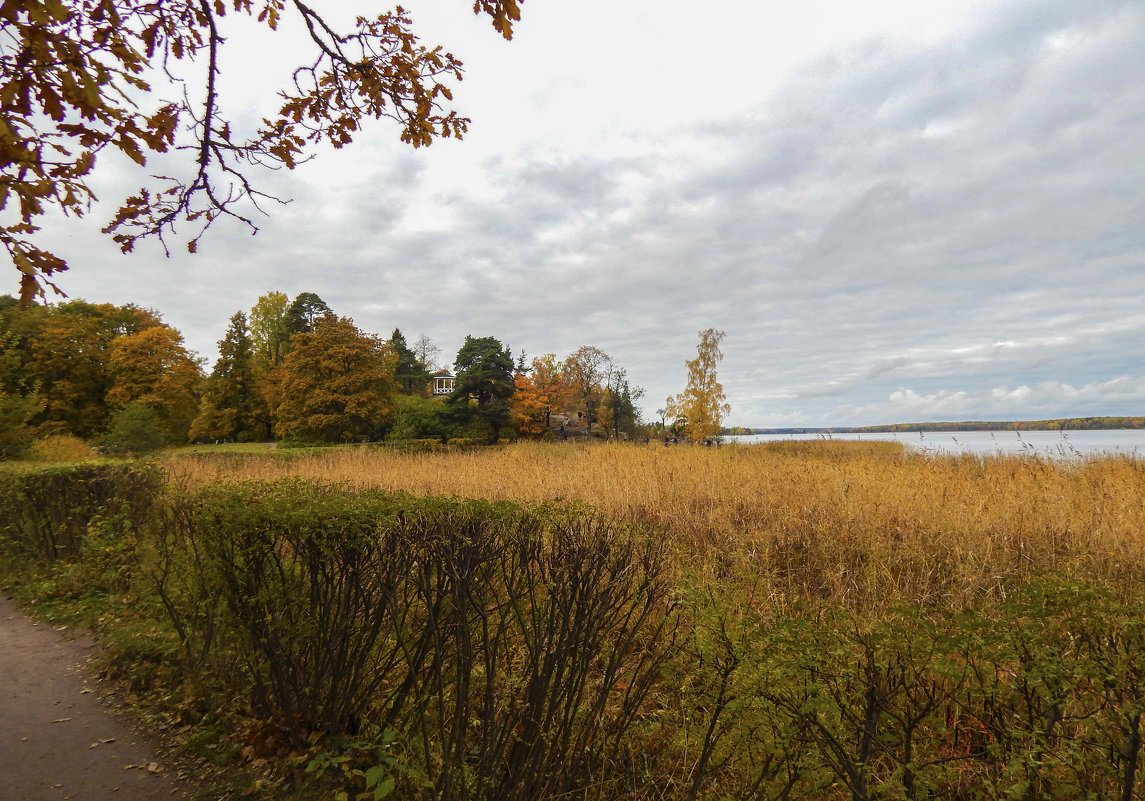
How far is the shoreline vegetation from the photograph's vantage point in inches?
64.9

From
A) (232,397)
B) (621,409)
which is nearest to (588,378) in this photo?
(621,409)

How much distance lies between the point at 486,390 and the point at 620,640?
94.3 ft

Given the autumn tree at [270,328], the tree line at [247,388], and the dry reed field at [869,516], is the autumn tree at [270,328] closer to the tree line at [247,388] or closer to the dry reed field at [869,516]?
the tree line at [247,388]

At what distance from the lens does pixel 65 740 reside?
11.6 feet

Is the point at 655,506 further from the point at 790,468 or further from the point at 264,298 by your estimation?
the point at 264,298

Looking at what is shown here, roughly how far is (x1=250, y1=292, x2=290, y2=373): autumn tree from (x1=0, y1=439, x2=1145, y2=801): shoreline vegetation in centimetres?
3818

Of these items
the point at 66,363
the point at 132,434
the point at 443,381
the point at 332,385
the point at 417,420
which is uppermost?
the point at 443,381

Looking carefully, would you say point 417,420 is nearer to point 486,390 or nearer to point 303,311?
point 486,390

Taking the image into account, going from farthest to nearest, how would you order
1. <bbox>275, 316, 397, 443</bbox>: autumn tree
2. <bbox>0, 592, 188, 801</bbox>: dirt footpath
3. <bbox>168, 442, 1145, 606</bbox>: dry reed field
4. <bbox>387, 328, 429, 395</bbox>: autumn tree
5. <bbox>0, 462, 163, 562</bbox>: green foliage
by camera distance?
<bbox>387, 328, 429, 395</bbox>: autumn tree → <bbox>275, 316, 397, 443</bbox>: autumn tree → <bbox>0, 462, 163, 562</bbox>: green foliage → <bbox>168, 442, 1145, 606</bbox>: dry reed field → <bbox>0, 592, 188, 801</bbox>: dirt footpath

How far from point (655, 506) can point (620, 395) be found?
3724 centimetres

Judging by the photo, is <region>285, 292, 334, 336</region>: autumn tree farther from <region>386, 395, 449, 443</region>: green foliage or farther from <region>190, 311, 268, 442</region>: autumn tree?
<region>386, 395, 449, 443</region>: green foliage

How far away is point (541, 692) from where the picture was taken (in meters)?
2.21

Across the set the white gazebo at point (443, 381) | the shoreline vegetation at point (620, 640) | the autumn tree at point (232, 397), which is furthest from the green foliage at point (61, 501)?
the white gazebo at point (443, 381)

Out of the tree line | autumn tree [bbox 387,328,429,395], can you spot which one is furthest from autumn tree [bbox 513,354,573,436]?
autumn tree [bbox 387,328,429,395]
